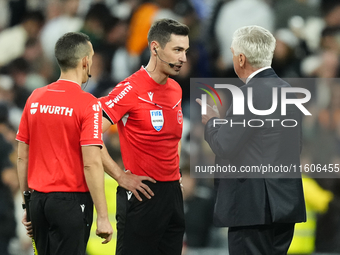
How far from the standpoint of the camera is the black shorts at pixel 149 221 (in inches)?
139

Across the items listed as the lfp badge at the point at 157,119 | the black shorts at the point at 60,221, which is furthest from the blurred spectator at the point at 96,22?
the black shorts at the point at 60,221

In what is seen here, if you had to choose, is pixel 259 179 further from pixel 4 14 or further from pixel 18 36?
pixel 4 14

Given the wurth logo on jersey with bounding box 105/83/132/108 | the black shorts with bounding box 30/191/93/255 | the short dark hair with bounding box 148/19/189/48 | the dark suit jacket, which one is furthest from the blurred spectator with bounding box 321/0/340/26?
the black shorts with bounding box 30/191/93/255

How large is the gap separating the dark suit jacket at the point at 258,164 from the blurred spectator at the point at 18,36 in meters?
4.12

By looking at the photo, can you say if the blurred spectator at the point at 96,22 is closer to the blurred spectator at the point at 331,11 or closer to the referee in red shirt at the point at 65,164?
the blurred spectator at the point at 331,11

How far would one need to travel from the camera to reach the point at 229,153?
10.2 ft

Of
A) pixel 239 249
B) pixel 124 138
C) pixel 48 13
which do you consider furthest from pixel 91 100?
pixel 48 13

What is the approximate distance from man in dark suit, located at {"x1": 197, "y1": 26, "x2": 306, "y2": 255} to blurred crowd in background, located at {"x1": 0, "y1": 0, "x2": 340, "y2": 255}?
2155 mm

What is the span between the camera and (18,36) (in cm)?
653

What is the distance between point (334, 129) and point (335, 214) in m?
0.93

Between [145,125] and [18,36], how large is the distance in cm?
367

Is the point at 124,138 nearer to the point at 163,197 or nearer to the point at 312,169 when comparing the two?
the point at 163,197

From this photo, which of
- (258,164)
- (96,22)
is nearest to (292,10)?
(96,22)

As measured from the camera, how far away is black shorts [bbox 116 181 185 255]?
3.52 metres
